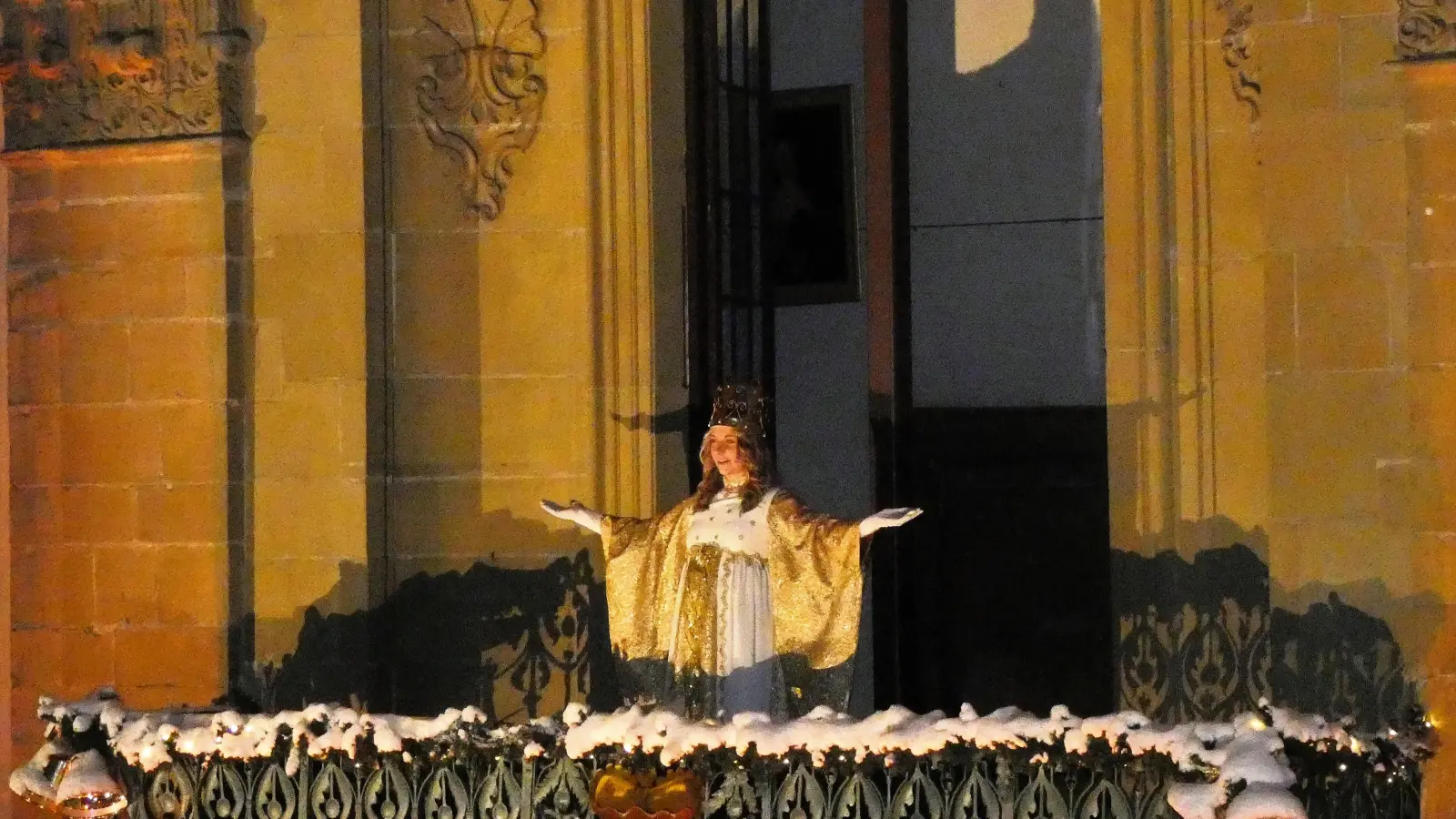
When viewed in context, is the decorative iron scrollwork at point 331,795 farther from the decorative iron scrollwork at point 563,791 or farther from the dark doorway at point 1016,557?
the dark doorway at point 1016,557

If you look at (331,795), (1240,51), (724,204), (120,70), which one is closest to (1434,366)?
(1240,51)

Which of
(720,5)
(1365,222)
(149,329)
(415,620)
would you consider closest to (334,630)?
(415,620)

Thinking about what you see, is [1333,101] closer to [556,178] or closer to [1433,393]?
[1433,393]

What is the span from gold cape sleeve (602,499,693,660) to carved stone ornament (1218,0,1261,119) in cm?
244

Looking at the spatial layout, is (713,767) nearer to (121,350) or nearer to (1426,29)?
(121,350)

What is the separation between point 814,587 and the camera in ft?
26.5

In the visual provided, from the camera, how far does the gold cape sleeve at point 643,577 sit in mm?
8297

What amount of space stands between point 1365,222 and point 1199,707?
178cm

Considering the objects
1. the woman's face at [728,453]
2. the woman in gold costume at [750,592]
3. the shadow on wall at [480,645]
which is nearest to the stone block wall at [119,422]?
the shadow on wall at [480,645]

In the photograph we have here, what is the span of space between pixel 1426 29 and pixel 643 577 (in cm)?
327

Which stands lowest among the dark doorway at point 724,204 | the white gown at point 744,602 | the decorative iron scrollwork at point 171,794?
the decorative iron scrollwork at point 171,794

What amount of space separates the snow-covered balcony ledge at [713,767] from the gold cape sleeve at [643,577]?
3.06 ft

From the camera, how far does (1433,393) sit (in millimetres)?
8320

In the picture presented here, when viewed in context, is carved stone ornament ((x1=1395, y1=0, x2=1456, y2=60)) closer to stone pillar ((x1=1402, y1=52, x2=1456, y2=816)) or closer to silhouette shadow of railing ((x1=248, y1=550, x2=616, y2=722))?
stone pillar ((x1=1402, y1=52, x2=1456, y2=816))
